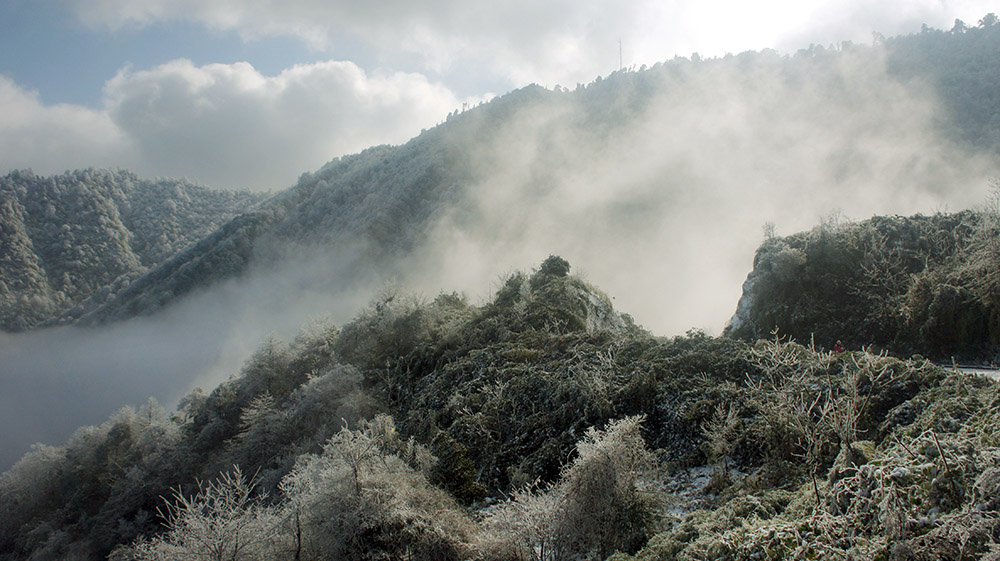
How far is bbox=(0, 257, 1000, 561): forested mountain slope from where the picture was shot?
6.82m

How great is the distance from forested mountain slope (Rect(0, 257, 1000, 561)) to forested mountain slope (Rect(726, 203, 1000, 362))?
7620 mm

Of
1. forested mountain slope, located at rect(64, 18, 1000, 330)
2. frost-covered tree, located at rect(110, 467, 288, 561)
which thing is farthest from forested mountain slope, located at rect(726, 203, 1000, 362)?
forested mountain slope, located at rect(64, 18, 1000, 330)

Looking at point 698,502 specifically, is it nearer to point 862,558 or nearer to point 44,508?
point 862,558

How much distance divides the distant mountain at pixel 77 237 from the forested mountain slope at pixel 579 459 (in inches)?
3685

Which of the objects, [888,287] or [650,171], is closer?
Result: [888,287]

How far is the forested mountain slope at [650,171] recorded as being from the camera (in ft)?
202

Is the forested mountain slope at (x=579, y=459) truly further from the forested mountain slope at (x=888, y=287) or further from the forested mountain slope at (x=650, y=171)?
the forested mountain slope at (x=650, y=171)

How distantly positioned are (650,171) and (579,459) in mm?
73711

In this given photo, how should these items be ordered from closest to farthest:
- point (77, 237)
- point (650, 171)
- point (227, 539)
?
1. point (227, 539)
2. point (650, 171)
3. point (77, 237)

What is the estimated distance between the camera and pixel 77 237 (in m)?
106

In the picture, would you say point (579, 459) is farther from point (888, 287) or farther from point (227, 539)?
point (888, 287)

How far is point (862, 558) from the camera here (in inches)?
235

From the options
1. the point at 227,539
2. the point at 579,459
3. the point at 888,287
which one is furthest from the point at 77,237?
the point at 888,287

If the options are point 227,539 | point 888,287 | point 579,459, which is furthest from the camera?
point 888,287
